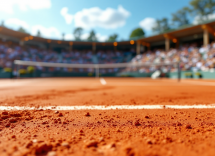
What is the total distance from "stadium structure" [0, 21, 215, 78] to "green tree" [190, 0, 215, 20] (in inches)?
458

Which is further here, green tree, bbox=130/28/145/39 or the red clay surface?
green tree, bbox=130/28/145/39

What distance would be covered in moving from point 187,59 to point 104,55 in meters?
18.5

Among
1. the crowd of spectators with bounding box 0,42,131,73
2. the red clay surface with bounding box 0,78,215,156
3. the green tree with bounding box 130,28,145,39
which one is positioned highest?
the green tree with bounding box 130,28,145,39

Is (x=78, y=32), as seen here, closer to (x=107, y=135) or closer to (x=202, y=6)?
(x=202, y=6)

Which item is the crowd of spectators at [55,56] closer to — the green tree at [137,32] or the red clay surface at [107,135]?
the green tree at [137,32]

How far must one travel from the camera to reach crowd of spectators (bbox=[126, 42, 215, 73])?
16.2 meters

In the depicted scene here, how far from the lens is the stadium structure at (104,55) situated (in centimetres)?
1955

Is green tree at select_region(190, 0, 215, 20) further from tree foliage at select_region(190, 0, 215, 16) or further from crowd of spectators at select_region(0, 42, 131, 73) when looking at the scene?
crowd of spectators at select_region(0, 42, 131, 73)

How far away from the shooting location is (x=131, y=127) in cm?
151

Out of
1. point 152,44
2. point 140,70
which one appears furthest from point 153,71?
point 152,44

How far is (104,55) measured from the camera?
33031 mm

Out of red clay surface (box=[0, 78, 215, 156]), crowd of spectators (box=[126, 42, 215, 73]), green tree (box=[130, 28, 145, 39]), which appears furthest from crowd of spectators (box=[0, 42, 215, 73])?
red clay surface (box=[0, 78, 215, 156])

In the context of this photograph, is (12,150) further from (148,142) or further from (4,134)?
(148,142)

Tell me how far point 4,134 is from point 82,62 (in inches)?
1167
